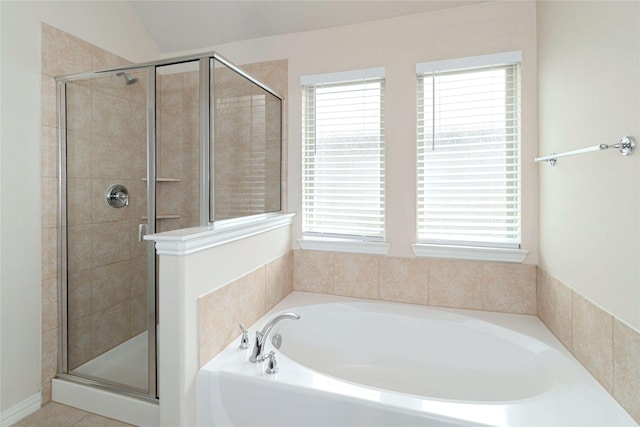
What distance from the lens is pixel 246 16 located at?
233cm

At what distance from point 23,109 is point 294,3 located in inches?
66.0

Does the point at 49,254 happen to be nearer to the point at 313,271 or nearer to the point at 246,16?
the point at 313,271

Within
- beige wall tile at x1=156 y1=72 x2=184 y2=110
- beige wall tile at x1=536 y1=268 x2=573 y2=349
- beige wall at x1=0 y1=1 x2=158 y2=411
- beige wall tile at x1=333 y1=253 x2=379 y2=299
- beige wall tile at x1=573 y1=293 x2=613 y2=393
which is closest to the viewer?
beige wall tile at x1=573 y1=293 x2=613 y2=393

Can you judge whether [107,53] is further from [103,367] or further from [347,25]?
[103,367]

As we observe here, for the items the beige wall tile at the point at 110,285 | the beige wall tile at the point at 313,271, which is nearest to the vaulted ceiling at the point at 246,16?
the beige wall tile at the point at 313,271

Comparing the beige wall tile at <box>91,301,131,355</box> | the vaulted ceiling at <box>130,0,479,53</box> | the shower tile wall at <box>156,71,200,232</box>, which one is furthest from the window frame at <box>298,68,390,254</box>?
the beige wall tile at <box>91,301,131,355</box>

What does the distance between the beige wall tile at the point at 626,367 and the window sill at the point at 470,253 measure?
844mm

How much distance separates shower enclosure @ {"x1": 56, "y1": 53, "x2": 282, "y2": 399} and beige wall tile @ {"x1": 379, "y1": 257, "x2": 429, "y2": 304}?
0.99 meters

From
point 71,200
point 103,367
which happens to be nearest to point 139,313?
point 103,367

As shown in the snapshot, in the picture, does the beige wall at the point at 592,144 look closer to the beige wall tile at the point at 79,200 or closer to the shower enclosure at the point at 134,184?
the shower enclosure at the point at 134,184

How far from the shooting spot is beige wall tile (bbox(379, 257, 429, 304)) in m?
2.18

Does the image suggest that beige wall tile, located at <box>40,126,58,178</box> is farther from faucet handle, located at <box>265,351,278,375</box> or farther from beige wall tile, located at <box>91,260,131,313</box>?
faucet handle, located at <box>265,351,278,375</box>

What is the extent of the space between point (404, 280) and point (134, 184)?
1.73m

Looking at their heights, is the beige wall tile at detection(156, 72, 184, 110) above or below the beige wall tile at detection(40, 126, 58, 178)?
above
